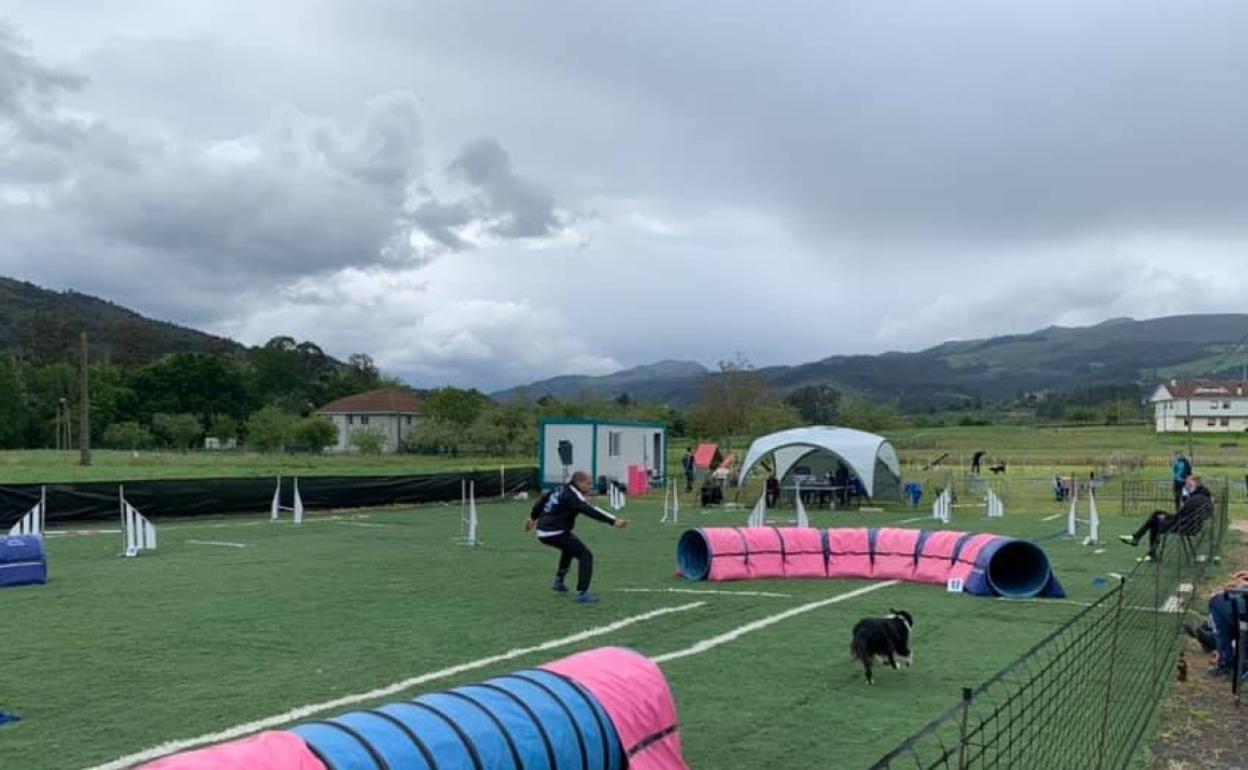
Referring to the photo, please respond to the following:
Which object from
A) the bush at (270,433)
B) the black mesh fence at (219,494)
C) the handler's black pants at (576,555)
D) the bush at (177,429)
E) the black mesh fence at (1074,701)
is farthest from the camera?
the bush at (177,429)

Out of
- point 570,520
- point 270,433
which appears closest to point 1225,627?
point 570,520

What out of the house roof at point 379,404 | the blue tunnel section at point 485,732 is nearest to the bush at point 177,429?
the house roof at point 379,404

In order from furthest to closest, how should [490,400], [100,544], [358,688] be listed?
[490,400], [100,544], [358,688]

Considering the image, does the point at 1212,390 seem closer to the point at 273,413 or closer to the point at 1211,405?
the point at 1211,405

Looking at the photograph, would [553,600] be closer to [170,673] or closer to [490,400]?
[170,673]

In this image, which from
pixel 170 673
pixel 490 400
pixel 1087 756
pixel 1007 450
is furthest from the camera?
pixel 490 400

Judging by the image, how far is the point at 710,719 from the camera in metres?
7.07

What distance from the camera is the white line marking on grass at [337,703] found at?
6207 mm

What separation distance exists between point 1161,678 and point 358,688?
667 cm

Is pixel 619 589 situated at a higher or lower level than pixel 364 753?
lower

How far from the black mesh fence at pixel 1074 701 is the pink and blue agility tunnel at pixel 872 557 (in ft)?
4.32

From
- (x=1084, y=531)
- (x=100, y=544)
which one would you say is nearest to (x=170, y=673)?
(x=100, y=544)

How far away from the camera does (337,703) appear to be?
7445 mm

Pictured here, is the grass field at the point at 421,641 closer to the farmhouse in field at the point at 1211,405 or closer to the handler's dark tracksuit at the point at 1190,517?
the handler's dark tracksuit at the point at 1190,517
